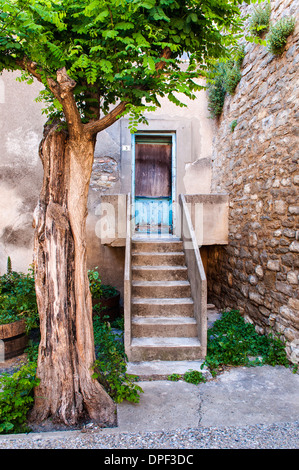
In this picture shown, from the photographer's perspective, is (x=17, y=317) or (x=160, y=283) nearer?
(x=17, y=317)

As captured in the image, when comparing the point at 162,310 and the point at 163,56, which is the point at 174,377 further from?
the point at 163,56

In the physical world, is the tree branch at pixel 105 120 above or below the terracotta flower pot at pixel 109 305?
above

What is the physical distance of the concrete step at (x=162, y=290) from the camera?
4.58m

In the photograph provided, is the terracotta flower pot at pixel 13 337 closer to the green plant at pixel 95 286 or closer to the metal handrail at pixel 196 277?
the green plant at pixel 95 286

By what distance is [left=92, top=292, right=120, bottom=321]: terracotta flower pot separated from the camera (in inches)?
212

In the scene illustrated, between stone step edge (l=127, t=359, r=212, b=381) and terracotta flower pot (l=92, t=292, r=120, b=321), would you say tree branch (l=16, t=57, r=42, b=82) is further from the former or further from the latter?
terracotta flower pot (l=92, t=292, r=120, b=321)

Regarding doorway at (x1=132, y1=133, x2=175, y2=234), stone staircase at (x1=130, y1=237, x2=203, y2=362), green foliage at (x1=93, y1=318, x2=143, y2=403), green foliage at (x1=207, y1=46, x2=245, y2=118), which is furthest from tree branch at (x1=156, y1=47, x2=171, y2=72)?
doorway at (x1=132, y1=133, x2=175, y2=234)

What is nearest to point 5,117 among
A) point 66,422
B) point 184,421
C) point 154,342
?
point 154,342

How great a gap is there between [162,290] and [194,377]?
143cm

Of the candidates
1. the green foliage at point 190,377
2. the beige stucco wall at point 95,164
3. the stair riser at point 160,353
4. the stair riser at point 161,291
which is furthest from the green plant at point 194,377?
the beige stucco wall at point 95,164

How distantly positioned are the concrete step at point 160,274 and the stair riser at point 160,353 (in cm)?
122

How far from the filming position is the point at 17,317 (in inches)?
167

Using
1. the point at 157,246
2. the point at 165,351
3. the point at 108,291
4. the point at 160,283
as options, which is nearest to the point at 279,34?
the point at 157,246
